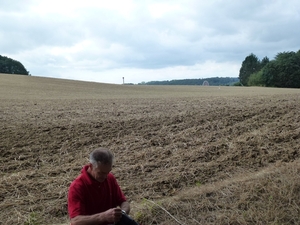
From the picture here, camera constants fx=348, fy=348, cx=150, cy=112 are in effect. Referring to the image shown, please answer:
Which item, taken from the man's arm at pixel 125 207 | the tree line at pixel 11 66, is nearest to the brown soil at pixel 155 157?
the man's arm at pixel 125 207

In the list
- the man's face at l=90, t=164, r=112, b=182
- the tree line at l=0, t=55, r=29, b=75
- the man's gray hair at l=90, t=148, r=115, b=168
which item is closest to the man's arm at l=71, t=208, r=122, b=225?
the man's face at l=90, t=164, r=112, b=182

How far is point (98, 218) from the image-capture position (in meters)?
2.82

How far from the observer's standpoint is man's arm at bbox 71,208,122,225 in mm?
2807

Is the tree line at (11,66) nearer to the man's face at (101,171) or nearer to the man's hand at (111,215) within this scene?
the man's face at (101,171)

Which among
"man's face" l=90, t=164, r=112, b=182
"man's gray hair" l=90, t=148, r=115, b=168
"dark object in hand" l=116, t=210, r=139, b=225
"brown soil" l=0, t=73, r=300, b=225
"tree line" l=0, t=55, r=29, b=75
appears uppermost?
"tree line" l=0, t=55, r=29, b=75

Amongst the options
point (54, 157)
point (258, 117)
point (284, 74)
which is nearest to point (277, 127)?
point (258, 117)

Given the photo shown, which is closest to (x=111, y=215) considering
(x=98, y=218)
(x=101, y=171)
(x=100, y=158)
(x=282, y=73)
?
(x=98, y=218)

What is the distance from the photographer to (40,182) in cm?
537

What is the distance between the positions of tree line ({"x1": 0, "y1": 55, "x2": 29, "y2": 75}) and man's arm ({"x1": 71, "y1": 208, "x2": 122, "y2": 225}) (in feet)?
269

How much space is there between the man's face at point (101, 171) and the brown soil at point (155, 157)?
119 cm

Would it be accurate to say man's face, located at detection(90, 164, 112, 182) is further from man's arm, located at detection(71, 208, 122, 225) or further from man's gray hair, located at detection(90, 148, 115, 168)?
man's arm, located at detection(71, 208, 122, 225)

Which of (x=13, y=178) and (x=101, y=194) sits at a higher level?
(x=101, y=194)

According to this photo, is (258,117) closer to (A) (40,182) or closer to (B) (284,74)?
(A) (40,182)

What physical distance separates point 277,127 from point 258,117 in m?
1.23
